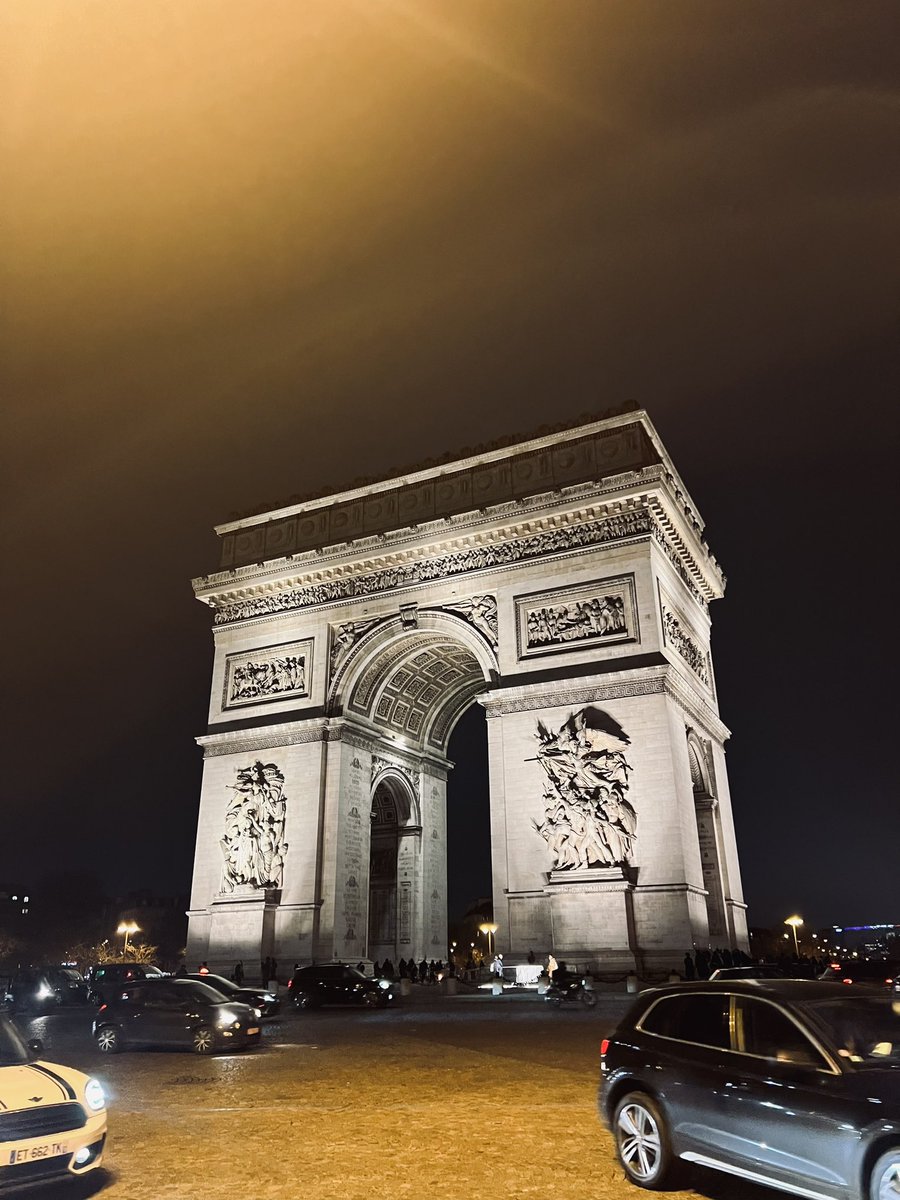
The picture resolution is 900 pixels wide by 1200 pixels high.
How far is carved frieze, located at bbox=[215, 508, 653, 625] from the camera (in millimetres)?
27594

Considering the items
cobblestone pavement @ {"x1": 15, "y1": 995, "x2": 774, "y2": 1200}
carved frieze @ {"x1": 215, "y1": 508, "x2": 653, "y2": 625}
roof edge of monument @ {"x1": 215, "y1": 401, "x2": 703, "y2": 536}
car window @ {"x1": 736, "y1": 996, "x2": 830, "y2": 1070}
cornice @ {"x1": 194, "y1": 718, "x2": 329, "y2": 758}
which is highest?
roof edge of monument @ {"x1": 215, "y1": 401, "x2": 703, "y2": 536}

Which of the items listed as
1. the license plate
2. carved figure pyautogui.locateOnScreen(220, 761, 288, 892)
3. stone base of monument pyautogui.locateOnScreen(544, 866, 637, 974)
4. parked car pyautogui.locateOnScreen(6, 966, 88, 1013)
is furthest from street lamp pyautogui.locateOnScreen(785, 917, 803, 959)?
the license plate

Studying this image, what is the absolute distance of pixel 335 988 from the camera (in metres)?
22.9

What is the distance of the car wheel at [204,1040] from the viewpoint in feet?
47.6

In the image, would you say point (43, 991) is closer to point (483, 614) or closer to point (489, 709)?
point (489, 709)

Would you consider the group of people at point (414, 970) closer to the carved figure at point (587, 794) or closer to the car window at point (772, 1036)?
the carved figure at point (587, 794)

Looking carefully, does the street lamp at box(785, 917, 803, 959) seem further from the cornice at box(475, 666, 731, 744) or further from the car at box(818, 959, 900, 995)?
the car at box(818, 959, 900, 995)

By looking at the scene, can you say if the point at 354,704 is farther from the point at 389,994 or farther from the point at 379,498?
the point at 389,994

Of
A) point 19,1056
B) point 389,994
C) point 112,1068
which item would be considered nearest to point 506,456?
point 389,994

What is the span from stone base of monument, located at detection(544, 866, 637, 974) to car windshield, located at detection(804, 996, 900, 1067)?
17771 millimetres

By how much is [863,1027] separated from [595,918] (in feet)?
60.9

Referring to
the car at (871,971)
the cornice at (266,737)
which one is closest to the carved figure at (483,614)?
the cornice at (266,737)

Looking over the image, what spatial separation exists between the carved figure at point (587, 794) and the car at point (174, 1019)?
11.5 m

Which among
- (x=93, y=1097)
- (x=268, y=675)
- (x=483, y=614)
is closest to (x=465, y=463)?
(x=483, y=614)
